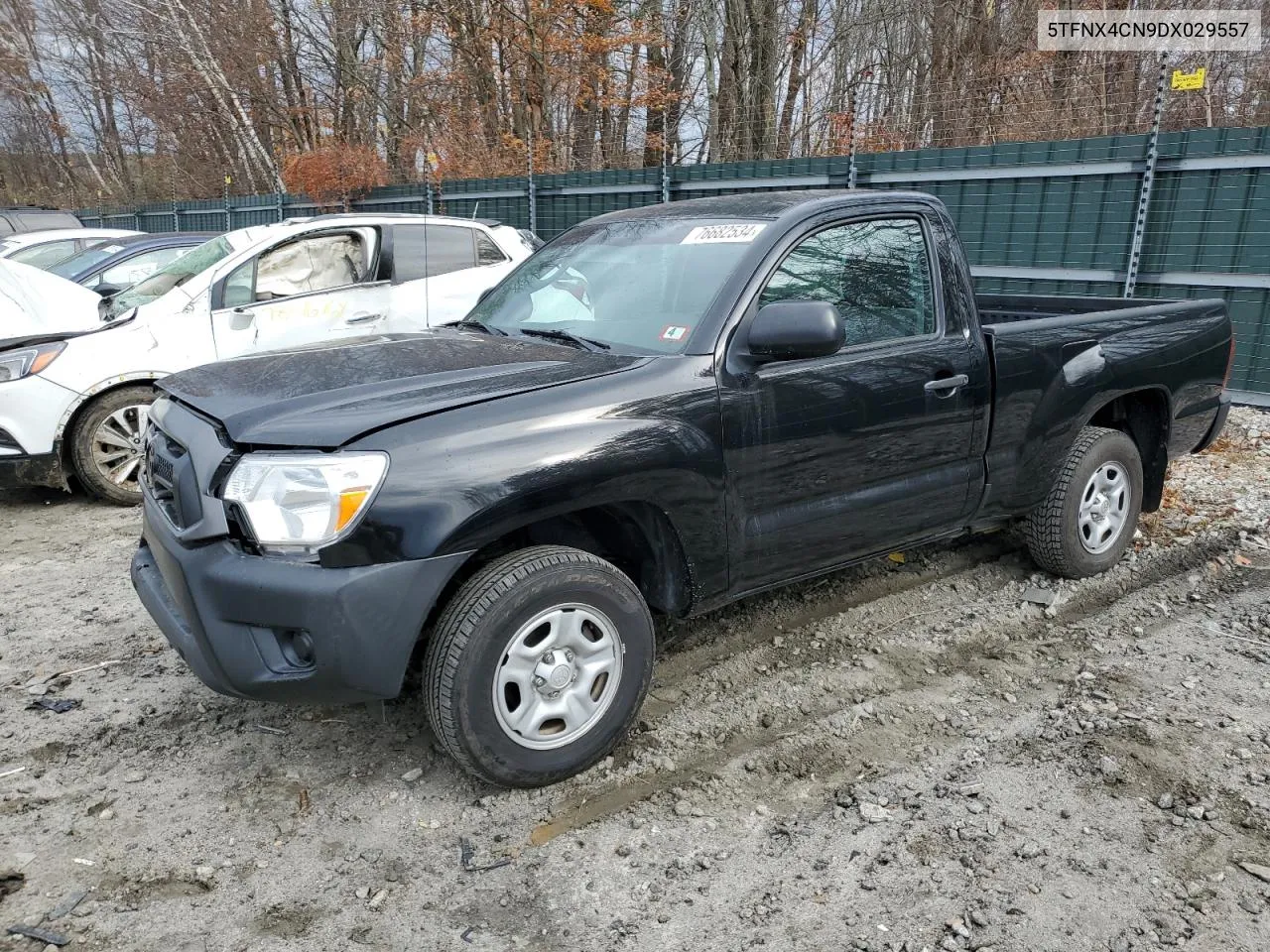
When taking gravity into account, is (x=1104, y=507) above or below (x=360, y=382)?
below

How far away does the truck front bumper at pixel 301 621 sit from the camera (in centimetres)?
259

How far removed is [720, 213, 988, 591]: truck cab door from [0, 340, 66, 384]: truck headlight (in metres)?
4.64

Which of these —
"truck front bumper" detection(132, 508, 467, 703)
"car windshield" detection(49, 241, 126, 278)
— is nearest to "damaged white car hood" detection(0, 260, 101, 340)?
"truck front bumper" detection(132, 508, 467, 703)

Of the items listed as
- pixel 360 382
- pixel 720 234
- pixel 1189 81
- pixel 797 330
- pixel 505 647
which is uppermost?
pixel 1189 81

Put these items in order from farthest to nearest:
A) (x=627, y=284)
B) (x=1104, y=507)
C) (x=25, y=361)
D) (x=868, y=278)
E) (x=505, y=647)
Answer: (x=25, y=361) → (x=1104, y=507) → (x=868, y=278) → (x=627, y=284) → (x=505, y=647)

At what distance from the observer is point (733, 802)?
2.97 metres

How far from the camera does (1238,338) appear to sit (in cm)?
809

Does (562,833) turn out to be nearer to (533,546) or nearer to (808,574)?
(533,546)

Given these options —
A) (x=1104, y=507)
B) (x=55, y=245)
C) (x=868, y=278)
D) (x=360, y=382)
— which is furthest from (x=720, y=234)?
(x=55, y=245)

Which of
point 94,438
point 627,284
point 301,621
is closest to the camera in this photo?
point 301,621

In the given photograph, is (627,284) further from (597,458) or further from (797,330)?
(597,458)

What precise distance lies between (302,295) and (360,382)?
13.7ft

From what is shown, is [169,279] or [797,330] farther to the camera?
[169,279]

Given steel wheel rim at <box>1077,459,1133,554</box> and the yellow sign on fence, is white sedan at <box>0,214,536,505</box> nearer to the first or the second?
steel wheel rim at <box>1077,459,1133,554</box>
